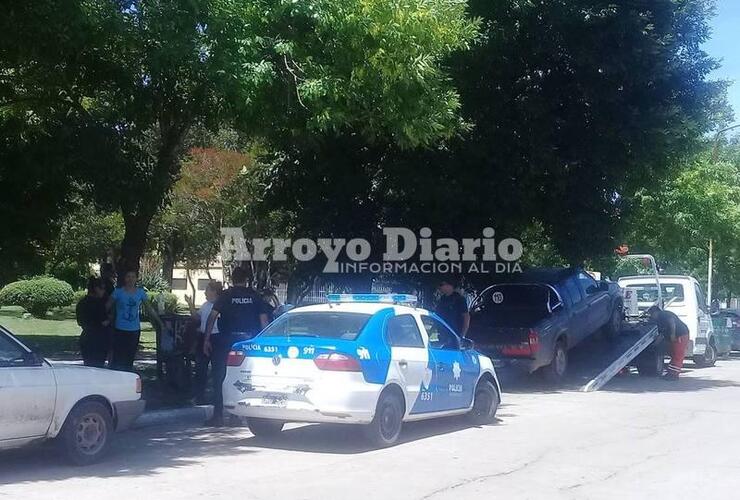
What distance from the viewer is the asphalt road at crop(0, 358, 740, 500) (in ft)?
25.8

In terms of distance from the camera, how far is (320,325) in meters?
10.1

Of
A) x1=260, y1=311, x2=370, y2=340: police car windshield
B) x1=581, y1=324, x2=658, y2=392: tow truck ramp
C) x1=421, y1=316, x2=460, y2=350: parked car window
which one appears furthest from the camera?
x1=581, y1=324, x2=658, y2=392: tow truck ramp

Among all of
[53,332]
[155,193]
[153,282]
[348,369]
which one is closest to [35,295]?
[53,332]

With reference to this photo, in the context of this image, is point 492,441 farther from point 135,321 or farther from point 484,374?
point 135,321

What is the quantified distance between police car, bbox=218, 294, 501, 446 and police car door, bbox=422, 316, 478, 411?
14 mm

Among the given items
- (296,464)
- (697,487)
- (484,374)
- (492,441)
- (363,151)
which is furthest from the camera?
(363,151)

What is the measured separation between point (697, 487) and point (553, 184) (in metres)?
9.43

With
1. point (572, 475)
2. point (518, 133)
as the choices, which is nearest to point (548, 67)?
point (518, 133)

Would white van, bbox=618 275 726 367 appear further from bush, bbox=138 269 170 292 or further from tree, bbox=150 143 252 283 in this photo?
bush, bbox=138 269 170 292

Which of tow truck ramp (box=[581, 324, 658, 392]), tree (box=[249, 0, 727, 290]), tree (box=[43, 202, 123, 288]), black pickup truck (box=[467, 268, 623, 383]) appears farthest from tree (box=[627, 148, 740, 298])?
tree (box=[43, 202, 123, 288])

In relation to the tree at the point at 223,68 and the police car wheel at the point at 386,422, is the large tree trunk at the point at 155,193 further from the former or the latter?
the police car wheel at the point at 386,422

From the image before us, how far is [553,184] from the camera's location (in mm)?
17016

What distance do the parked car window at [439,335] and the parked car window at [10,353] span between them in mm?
4814

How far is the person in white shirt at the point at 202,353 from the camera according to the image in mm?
12453
